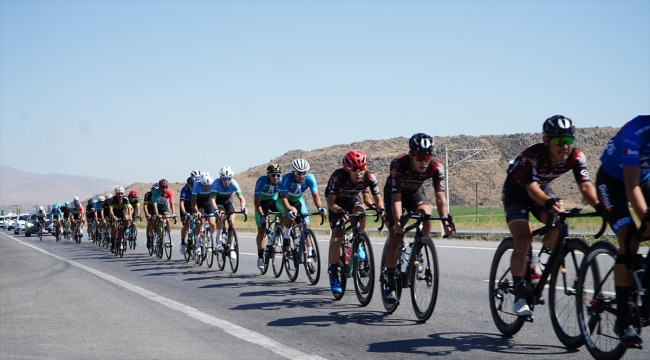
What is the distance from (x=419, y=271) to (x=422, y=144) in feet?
4.68

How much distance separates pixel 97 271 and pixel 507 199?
11.7 m

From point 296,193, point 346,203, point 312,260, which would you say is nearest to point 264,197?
point 296,193

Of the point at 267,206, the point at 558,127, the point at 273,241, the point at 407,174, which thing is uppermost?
the point at 558,127

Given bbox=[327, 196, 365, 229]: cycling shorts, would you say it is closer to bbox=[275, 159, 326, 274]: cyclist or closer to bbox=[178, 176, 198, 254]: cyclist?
bbox=[275, 159, 326, 274]: cyclist

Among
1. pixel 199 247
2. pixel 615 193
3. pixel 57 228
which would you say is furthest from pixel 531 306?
pixel 57 228

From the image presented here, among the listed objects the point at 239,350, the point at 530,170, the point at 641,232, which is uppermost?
the point at 530,170

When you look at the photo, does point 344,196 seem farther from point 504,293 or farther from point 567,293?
point 567,293

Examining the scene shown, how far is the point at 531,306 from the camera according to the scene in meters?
7.00

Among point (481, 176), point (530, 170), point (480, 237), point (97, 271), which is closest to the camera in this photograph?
point (530, 170)

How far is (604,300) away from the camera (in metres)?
5.96

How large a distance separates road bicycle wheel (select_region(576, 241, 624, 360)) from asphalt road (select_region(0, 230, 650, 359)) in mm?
323

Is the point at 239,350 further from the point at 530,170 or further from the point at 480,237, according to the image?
the point at 480,237

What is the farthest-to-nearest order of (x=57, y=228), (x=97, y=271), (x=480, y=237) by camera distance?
(x=57, y=228) → (x=480, y=237) → (x=97, y=271)

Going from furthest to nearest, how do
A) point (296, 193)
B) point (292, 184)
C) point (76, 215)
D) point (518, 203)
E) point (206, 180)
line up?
point (76, 215), point (206, 180), point (296, 193), point (292, 184), point (518, 203)
